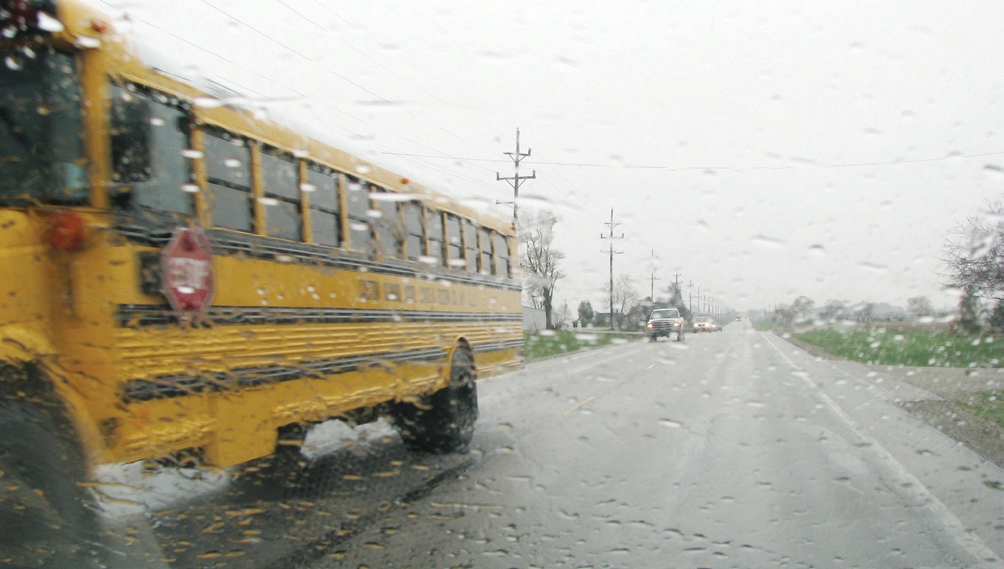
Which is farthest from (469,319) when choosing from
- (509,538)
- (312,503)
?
(509,538)

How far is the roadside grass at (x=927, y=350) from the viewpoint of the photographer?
15.3 meters

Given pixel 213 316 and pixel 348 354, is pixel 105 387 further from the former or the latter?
pixel 348 354

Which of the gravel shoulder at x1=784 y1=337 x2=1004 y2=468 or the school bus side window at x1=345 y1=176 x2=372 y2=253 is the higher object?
the school bus side window at x1=345 y1=176 x2=372 y2=253

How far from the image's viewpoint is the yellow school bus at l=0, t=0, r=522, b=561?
404 cm

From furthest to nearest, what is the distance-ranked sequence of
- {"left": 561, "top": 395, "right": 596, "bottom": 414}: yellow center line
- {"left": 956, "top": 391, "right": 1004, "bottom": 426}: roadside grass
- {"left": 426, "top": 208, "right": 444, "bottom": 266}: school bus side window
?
{"left": 561, "top": 395, "right": 596, "bottom": 414}: yellow center line < {"left": 956, "top": 391, "right": 1004, "bottom": 426}: roadside grass < {"left": 426, "top": 208, "right": 444, "bottom": 266}: school bus side window

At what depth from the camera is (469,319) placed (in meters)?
9.64

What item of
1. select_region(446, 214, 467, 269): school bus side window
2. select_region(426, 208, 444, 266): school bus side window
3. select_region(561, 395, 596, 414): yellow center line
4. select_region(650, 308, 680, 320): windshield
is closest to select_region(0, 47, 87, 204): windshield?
select_region(426, 208, 444, 266): school bus side window

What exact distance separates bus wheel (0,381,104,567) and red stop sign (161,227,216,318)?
87 cm

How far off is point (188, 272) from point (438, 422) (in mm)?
4507

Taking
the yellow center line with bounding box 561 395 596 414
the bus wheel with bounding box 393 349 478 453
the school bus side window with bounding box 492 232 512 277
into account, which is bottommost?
the yellow center line with bounding box 561 395 596 414

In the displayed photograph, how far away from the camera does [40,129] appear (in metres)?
4.25

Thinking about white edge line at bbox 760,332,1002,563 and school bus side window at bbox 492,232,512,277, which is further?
school bus side window at bbox 492,232,512,277

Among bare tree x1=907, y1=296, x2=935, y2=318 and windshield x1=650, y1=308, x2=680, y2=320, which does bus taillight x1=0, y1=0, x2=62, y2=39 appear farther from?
windshield x1=650, y1=308, x2=680, y2=320

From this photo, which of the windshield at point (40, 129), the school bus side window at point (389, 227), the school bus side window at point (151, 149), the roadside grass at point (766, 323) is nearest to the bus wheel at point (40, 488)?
the windshield at point (40, 129)
